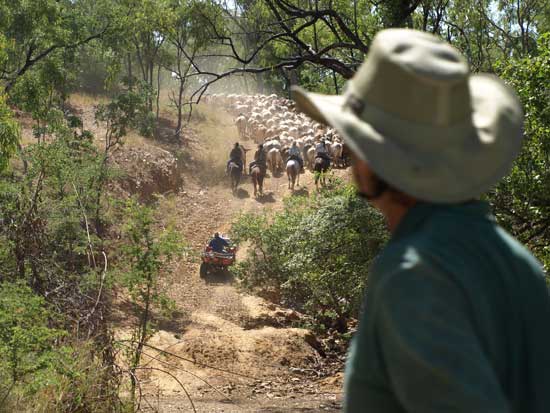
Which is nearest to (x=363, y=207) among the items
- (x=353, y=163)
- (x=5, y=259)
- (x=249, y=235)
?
(x=5, y=259)

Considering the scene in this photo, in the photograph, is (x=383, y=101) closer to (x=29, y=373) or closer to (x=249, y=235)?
(x=29, y=373)

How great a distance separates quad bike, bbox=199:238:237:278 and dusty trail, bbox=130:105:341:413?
0.29 m

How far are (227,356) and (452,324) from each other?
13.6 m

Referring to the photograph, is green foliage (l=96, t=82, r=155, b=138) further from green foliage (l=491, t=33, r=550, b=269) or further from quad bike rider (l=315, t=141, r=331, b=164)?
green foliage (l=491, t=33, r=550, b=269)

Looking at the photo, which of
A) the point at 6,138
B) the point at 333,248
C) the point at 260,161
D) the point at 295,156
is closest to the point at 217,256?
the point at 260,161

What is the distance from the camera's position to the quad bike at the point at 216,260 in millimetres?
20203

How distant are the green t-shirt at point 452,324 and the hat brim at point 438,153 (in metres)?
0.06

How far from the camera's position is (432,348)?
4.37 feet

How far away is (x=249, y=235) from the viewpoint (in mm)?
18781

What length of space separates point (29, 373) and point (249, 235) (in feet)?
37.7

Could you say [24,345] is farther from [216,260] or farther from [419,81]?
[216,260]

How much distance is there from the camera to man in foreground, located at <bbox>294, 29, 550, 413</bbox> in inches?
53.3

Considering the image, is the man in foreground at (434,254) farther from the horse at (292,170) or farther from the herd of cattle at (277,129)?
the horse at (292,170)

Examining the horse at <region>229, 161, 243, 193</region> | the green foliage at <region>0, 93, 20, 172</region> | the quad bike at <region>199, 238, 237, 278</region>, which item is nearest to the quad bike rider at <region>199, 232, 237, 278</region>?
the quad bike at <region>199, 238, 237, 278</region>
